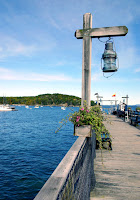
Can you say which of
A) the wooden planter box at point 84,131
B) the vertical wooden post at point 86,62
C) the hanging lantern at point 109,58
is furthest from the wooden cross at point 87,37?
the wooden planter box at point 84,131

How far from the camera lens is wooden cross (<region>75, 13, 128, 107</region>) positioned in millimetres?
4230

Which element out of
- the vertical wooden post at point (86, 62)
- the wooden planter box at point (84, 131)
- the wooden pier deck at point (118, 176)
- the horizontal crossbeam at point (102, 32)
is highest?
the horizontal crossbeam at point (102, 32)

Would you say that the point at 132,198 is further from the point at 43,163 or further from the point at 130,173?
the point at 43,163

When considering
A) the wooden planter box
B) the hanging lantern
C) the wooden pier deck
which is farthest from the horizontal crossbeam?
the wooden planter box

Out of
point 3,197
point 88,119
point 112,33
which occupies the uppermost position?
point 112,33

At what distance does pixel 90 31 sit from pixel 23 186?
9.19m

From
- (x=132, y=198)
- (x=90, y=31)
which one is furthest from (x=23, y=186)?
(x=90, y=31)

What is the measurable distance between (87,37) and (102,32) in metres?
0.41

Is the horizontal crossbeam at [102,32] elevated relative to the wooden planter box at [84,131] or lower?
elevated

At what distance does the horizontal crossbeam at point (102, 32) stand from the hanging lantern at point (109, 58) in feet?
1.49

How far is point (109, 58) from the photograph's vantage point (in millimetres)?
4656

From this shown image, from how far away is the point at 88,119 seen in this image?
3.61 metres

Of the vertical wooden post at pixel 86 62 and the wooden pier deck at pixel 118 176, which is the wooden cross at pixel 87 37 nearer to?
the vertical wooden post at pixel 86 62

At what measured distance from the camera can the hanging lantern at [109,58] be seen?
4655 millimetres
